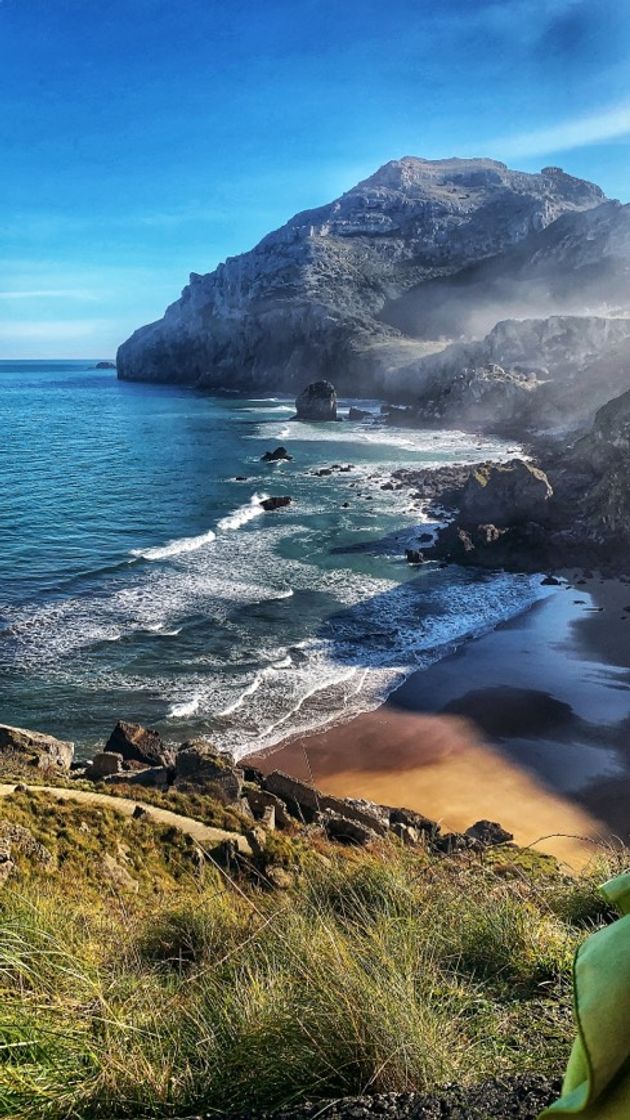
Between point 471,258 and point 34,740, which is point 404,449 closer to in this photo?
point 34,740

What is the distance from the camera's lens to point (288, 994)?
13.1 ft

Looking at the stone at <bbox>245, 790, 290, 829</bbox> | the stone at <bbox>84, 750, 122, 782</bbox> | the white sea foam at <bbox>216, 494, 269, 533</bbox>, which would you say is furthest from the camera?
the white sea foam at <bbox>216, 494, 269, 533</bbox>

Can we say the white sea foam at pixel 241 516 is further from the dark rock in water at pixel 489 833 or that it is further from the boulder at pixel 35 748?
the dark rock in water at pixel 489 833

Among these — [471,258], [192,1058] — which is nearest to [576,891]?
[192,1058]

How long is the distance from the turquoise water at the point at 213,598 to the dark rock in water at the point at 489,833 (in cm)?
594

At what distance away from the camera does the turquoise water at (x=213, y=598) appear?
20.5 meters

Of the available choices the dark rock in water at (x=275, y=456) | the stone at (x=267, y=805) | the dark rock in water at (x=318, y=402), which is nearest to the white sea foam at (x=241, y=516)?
the dark rock in water at (x=275, y=456)

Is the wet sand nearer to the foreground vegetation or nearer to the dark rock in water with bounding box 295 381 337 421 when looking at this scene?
the foreground vegetation

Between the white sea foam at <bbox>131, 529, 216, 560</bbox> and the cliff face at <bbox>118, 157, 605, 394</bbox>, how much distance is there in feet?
225

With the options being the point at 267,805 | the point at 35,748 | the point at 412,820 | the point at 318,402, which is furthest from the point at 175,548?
the point at 318,402

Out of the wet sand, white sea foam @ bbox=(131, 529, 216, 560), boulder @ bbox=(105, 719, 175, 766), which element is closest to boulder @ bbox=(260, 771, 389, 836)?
the wet sand

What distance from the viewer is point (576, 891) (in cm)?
638

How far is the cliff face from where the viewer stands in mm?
116688

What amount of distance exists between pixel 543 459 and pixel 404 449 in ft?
52.9
